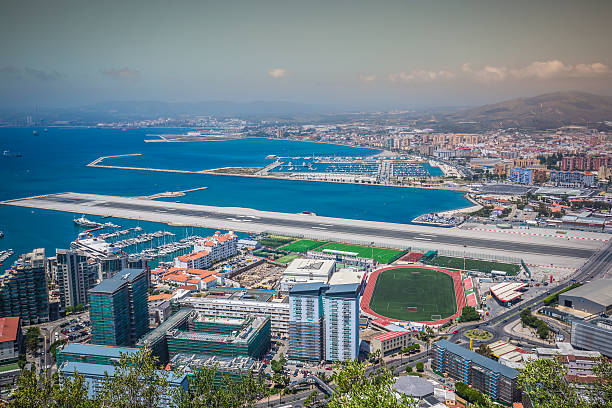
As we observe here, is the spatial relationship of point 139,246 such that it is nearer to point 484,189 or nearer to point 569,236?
point 569,236

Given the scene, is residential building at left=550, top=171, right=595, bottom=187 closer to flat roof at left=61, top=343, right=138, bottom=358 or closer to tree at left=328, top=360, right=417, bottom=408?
flat roof at left=61, top=343, right=138, bottom=358

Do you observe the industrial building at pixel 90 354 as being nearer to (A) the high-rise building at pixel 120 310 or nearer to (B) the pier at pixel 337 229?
(A) the high-rise building at pixel 120 310

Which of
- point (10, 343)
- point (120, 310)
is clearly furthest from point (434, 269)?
point (10, 343)

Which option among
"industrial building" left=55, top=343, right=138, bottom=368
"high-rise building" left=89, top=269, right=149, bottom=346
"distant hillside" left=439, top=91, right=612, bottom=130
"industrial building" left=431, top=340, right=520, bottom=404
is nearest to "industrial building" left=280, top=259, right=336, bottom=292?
"high-rise building" left=89, top=269, right=149, bottom=346

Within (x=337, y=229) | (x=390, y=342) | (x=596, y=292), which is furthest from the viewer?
(x=337, y=229)

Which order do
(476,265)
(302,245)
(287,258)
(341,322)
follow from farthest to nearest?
(302,245) → (287,258) → (476,265) → (341,322)

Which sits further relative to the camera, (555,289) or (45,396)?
(555,289)

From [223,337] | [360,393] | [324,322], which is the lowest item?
[223,337]

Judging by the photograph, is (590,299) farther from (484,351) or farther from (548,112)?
(548,112)

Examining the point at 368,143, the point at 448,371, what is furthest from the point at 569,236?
the point at 368,143
